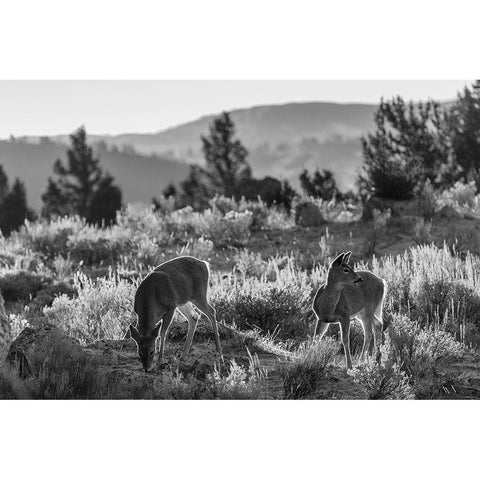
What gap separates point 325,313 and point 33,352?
2.50 m

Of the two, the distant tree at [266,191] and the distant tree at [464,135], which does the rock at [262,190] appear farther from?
the distant tree at [464,135]

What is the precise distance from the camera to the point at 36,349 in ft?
24.8

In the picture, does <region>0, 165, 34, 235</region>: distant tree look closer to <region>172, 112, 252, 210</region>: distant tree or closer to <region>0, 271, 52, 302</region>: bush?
<region>172, 112, 252, 210</region>: distant tree

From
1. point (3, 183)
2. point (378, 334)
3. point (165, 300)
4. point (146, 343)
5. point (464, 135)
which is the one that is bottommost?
point (3, 183)

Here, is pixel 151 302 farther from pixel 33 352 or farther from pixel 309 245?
pixel 309 245

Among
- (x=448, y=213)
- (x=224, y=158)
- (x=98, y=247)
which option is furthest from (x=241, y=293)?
(x=224, y=158)

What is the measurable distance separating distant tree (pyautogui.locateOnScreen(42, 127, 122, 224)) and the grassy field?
1980 cm

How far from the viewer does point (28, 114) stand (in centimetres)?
1019

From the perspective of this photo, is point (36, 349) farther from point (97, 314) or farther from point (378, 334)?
point (378, 334)

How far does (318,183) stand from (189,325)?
90.0 ft

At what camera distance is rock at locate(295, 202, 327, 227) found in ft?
58.5

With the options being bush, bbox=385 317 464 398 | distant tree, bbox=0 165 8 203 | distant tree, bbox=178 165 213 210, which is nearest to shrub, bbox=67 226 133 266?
bush, bbox=385 317 464 398

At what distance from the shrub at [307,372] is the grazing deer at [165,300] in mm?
685

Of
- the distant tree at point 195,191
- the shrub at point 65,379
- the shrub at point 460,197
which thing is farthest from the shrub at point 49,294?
the distant tree at point 195,191
